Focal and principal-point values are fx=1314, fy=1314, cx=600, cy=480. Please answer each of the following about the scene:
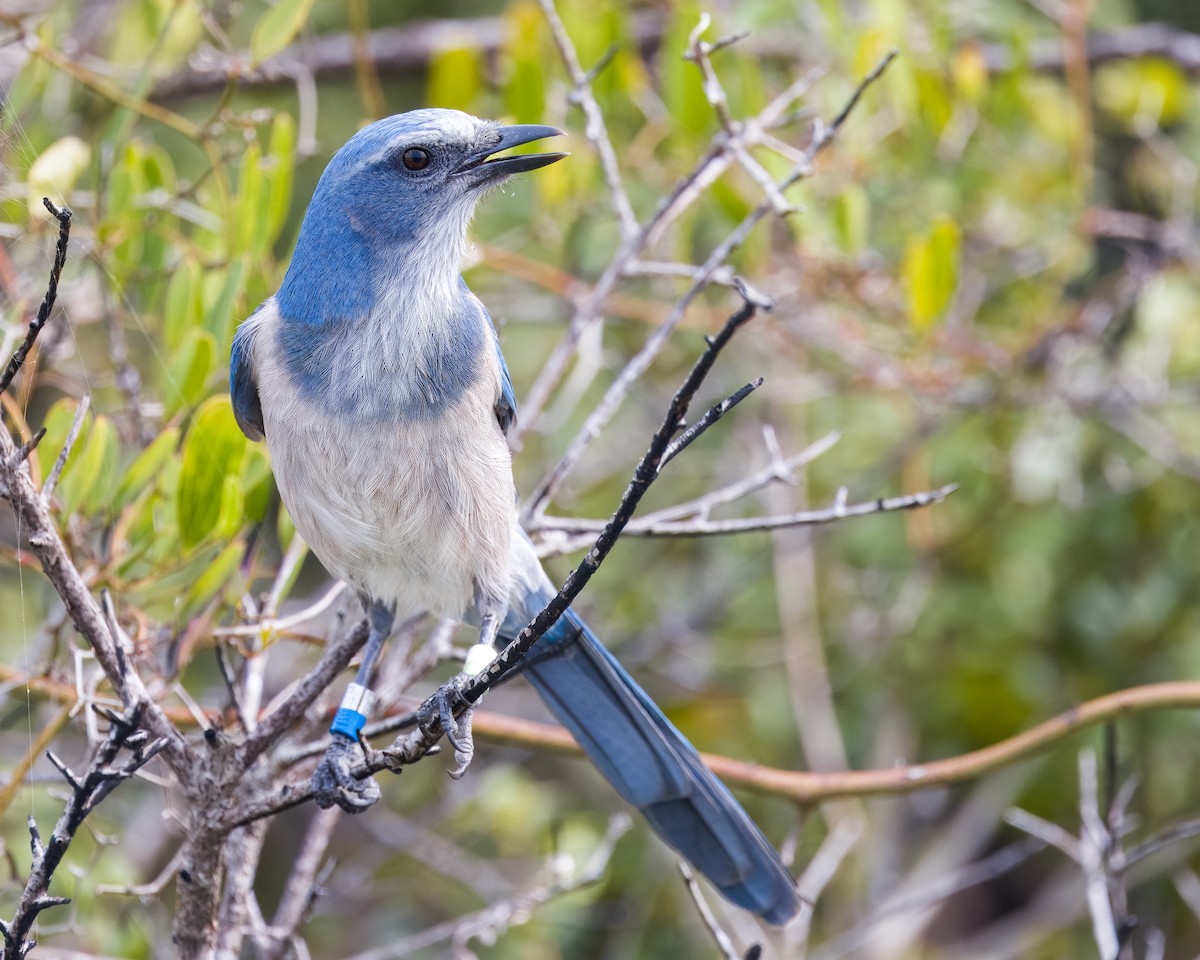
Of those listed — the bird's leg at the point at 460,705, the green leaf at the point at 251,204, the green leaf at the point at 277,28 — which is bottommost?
the bird's leg at the point at 460,705

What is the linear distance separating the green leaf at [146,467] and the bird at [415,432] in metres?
0.22

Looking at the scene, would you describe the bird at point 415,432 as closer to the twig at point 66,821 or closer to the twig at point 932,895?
the twig at point 932,895

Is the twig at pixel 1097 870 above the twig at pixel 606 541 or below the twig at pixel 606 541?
below

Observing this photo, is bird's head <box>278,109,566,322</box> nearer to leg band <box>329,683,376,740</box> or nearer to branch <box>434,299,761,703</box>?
leg band <box>329,683,376,740</box>

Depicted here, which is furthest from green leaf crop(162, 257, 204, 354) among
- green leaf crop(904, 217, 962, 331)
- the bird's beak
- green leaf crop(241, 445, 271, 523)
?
green leaf crop(904, 217, 962, 331)

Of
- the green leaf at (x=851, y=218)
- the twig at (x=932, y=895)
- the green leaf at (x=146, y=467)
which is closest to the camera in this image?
the green leaf at (x=146, y=467)

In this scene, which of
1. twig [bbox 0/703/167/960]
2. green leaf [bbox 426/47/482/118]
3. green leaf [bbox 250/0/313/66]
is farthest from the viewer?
green leaf [bbox 426/47/482/118]

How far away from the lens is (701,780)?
3.34 metres

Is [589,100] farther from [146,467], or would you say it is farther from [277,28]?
[146,467]

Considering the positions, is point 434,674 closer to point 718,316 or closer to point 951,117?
point 718,316

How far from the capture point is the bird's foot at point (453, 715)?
7.86 feet

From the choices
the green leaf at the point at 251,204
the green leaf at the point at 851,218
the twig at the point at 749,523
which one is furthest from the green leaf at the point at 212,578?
the green leaf at the point at 851,218

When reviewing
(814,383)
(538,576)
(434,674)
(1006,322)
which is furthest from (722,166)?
(434,674)

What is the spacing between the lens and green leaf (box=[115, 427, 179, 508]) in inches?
117
